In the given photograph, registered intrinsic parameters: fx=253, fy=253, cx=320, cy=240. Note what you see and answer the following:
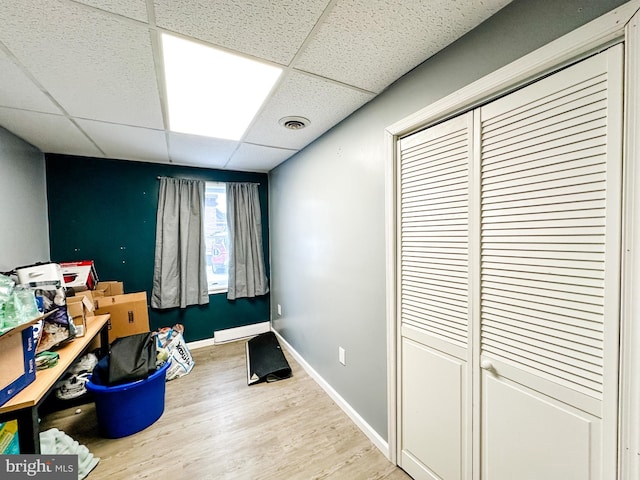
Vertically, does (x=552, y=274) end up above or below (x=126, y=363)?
above

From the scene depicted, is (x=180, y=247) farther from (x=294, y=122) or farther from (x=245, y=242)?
(x=294, y=122)

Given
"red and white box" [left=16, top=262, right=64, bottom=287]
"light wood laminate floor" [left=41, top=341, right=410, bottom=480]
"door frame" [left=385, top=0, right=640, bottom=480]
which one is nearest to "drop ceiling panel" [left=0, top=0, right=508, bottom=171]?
"door frame" [left=385, top=0, right=640, bottom=480]

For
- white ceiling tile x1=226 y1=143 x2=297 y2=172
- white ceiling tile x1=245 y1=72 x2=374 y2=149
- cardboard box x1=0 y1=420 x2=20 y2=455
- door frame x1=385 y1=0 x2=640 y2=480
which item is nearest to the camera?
door frame x1=385 y1=0 x2=640 y2=480

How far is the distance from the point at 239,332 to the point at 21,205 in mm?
2502

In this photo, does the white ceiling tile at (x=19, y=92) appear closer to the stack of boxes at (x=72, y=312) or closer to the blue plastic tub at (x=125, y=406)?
the stack of boxes at (x=72, y=312)

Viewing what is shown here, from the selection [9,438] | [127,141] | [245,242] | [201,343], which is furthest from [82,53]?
[201,343]

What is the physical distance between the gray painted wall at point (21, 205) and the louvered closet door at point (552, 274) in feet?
10.3

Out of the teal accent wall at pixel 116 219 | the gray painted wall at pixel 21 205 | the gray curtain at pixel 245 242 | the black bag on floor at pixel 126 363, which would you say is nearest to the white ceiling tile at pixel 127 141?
the teal accent wall at pixel 116 219

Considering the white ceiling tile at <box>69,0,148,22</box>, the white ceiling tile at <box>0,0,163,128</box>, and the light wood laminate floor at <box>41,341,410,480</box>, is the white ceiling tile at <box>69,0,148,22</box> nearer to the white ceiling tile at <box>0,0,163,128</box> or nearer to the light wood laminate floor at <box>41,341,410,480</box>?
the white ceiling tile at <box>0,0,163,128</box>

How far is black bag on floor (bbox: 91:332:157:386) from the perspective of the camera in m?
1.79

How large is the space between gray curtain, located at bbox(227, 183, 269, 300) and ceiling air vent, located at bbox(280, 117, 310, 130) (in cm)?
166

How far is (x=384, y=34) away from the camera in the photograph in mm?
1088

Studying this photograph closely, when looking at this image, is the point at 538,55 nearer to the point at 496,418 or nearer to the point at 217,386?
the point at 496,418

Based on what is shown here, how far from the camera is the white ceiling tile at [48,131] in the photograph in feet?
5.79
